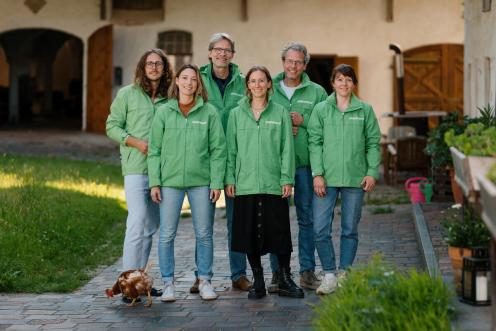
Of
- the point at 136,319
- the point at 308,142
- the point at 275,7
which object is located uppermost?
the point at 275,7

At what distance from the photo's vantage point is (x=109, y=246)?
11.0 metres

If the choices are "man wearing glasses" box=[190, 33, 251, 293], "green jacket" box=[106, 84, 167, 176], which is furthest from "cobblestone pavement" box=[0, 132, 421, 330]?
"green jacket" box=[106, 84, 167, 176]

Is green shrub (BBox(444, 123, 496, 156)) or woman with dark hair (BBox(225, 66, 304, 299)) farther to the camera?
woman with dark hair (BBox(225, 66, 304, 299))

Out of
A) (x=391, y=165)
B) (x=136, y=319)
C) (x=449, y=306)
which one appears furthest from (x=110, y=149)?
(x=449, y=306)

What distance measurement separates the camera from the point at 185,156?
25.6 ft

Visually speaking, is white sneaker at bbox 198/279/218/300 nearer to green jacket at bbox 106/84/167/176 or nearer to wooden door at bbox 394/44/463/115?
green jacket at bbox 106/84/167/176

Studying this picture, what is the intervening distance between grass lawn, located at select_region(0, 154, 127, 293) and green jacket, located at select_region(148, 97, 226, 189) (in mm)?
1412

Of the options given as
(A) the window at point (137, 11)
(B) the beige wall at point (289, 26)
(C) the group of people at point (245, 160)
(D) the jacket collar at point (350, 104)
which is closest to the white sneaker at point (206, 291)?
(C) the group of people at point (245, 160)

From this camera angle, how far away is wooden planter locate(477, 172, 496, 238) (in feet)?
15.7

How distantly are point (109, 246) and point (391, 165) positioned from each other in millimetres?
7362

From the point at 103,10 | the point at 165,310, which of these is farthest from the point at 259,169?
the point at 103,10

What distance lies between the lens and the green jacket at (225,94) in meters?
8.23

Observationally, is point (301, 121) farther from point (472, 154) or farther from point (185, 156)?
point (472, 154)

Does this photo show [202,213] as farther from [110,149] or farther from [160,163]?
[110,149]
